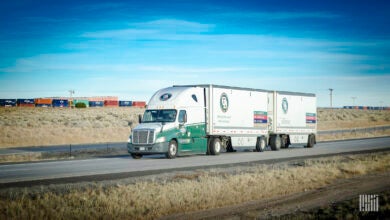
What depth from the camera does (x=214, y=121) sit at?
29203 mm

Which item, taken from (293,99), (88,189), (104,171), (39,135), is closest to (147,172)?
(104,171)

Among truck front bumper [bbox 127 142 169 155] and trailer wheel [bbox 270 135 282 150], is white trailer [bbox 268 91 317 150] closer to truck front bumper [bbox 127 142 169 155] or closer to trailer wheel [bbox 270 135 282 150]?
trailer wheel [bbox 270 135 282 150]

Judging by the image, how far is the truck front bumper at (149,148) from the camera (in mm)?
25438

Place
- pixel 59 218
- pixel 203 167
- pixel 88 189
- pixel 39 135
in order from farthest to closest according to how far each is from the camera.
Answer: pixel 39 135 → pixel 203 167 → pixel 88 189 → pixel 59 218

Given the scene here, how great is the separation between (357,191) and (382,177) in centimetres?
394

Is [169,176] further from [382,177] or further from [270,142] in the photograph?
[270,142]

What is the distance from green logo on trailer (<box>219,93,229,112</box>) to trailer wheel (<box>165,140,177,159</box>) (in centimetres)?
465

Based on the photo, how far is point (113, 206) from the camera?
11602 mm

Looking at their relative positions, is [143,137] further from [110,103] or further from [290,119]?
[110,103]

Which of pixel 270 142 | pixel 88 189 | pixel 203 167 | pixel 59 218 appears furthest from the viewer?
pixel 270 142

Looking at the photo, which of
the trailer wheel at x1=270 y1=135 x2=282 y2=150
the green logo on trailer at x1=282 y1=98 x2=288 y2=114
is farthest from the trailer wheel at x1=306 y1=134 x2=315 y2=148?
the trailer wheel at x1=270 y1=135 x2=282 y2=150

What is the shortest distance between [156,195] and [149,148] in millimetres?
12505

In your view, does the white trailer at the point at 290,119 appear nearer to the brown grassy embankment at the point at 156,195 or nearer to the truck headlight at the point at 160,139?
the truck headlight at the point at 160,139

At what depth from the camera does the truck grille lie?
2541 cm
